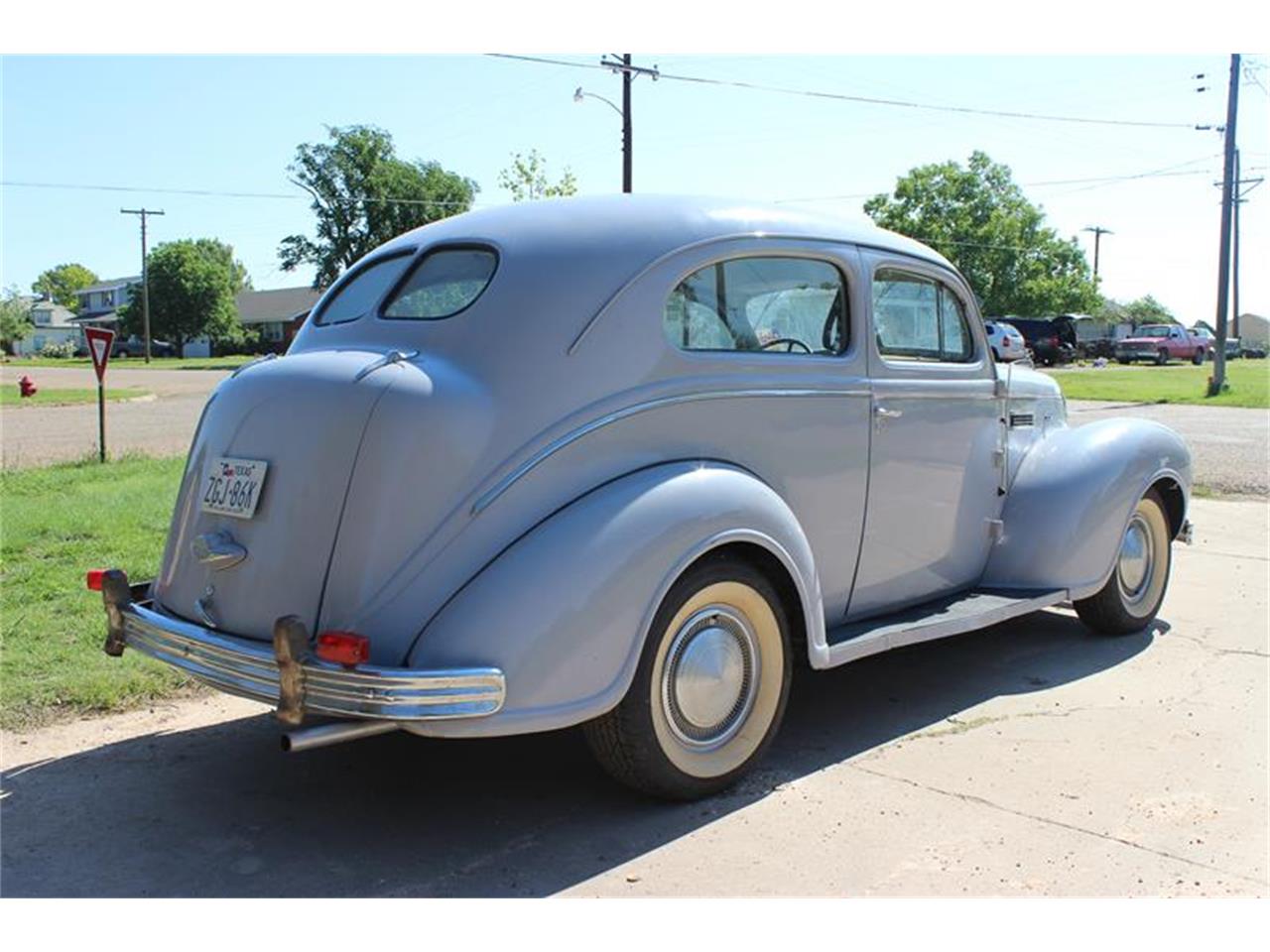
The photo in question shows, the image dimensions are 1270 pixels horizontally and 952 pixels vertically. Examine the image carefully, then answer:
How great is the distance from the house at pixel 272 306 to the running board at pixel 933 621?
80.4 metres

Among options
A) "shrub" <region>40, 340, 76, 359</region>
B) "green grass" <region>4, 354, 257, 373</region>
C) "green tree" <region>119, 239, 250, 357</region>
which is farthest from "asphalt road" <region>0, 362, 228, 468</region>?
"shrub" <region>40, 340, 76, 359</region>

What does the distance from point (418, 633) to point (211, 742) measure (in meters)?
1.69

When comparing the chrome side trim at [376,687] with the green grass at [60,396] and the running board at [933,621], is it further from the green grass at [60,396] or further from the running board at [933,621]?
the green grass at [60,396]

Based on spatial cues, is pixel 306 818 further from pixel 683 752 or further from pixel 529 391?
pixel 529 391

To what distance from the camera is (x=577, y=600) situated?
3.28 metres

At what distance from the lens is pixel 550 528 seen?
3395 millimetres

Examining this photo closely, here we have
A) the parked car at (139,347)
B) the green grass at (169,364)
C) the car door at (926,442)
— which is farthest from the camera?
the parked car at (139,347)

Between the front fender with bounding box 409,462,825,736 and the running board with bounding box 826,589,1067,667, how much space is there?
2.89 feet

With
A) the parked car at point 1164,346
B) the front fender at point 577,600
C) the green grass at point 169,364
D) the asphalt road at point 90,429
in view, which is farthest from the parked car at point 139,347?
the front fender at point 577,600

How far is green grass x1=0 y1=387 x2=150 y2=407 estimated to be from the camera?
23533mm

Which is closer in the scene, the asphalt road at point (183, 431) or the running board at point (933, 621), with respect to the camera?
the running board at point (933, 621)

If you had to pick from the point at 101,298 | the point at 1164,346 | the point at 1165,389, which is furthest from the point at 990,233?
the point at 101,298

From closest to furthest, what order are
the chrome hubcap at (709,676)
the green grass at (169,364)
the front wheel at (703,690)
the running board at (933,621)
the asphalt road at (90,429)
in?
the front wheel at (703,690) < the chrome hubcap at (709,676) < the running board at (933,621) < the asphalt road at (90,429) < the green grass at (169,364)

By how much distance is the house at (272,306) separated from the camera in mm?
84438
